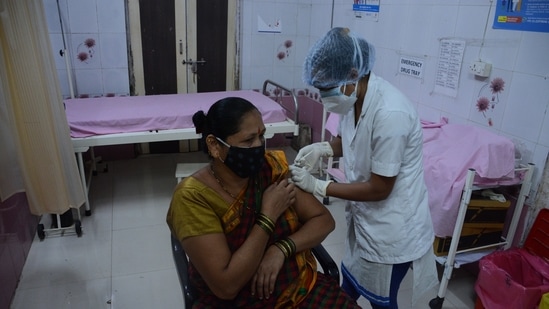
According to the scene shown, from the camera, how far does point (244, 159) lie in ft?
4.25

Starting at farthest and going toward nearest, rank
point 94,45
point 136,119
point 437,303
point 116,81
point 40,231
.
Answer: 1. point 116,81
2. point 94,45
3. point 136,119
4. point 40,231
5. point 437,303

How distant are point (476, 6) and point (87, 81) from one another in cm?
316

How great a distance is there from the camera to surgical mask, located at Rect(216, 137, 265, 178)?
1.29 meters

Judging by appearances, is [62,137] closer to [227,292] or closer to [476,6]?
[227,292]

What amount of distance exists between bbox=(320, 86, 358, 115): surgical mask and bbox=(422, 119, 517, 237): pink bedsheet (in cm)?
83

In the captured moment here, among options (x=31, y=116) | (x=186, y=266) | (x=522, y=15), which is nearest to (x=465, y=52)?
(x=522, y=15)

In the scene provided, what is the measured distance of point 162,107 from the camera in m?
3.22

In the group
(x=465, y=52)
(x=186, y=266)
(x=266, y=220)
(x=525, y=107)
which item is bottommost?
(x=186, y=266)

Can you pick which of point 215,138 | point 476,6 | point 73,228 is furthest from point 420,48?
point 73,228

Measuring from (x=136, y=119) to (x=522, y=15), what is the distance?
2472mm

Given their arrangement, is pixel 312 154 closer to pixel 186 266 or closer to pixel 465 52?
pixel 186 266

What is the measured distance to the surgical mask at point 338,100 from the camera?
136 cm

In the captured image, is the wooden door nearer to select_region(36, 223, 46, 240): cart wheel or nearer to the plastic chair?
select_region(36, 223, 46, 240): cart wheel

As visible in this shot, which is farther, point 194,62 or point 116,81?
point 194,62
